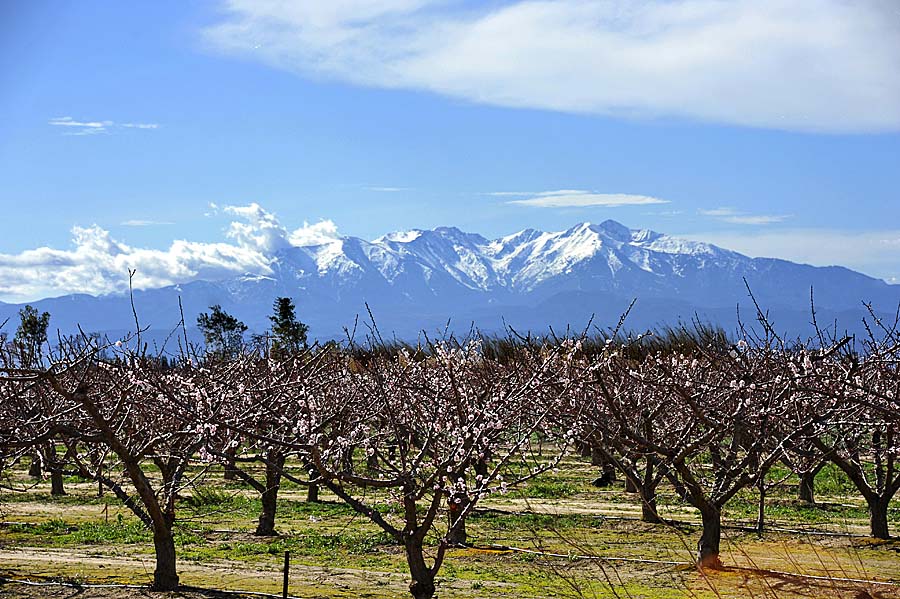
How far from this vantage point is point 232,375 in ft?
45.9

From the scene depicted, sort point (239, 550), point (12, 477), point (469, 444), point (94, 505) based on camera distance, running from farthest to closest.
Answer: point (12, 477), point (94, 505), point (239, 550), point (469, 444)

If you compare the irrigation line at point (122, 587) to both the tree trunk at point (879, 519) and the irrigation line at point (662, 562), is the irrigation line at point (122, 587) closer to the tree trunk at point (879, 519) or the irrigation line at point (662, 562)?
the irrigation line at point (662, 562)

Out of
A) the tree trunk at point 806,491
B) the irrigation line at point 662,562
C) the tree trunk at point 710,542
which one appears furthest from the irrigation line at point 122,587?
the tree trunk at point 806,491

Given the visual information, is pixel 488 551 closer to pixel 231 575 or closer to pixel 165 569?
pixel 231 575

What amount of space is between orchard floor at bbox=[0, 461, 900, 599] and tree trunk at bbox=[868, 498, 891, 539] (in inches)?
12.2

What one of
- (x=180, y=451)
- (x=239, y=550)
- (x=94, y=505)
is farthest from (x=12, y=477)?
(x=180, y=451)

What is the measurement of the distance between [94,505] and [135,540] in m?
6.60

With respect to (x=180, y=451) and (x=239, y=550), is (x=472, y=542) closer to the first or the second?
(x=239, y=550)

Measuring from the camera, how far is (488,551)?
54.0 feet

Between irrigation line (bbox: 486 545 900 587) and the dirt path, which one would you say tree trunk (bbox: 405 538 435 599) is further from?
the dirt path

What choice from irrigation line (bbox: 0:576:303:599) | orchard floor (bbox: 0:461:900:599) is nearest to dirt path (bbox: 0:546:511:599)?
orchard floor (bbox: 0:461:900:599)

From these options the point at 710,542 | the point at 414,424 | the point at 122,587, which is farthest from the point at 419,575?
the point at 710,542

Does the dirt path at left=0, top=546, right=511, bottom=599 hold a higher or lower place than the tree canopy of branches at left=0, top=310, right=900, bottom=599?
lower

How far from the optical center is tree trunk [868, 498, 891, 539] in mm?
16812
